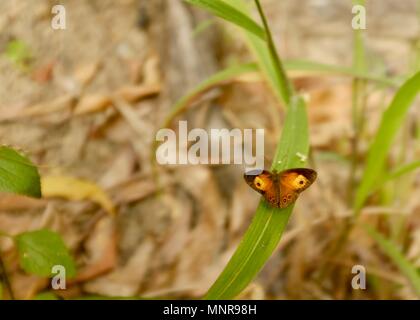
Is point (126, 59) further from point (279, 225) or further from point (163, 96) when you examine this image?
point (279, 225)

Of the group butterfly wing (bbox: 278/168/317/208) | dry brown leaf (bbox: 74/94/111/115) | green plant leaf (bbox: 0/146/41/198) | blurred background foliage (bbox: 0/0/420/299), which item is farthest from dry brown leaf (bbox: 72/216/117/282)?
butterfly wing (bbox: 278/168/317/208)

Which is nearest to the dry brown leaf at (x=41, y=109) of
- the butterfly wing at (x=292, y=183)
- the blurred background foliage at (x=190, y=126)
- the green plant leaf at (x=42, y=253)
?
the blurred background foliage at (x=190, y=126)

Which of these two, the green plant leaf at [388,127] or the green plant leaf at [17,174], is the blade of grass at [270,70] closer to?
the green plant leaf at [388,127]

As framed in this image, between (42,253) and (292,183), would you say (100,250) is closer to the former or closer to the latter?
(42,253)
